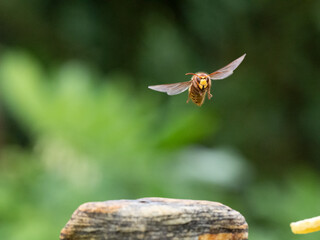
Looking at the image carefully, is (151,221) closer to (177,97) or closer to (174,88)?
(174,88)

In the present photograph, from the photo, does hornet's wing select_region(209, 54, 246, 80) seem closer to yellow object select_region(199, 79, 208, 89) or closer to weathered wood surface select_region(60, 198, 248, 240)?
yellow object select_region(199, 79, 208, 89)

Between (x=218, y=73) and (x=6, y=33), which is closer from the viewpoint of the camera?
(x=218, y=73)

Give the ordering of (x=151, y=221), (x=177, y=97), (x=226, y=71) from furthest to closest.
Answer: (x=177, y=97)
(x=226, y=71)
(x=151, y=221)

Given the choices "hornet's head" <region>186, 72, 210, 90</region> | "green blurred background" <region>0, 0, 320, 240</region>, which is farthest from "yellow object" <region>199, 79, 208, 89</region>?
"green blurred background" <region>0, 0, 320, 240</region>

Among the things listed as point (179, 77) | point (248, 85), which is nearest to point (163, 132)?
point (179, 77)

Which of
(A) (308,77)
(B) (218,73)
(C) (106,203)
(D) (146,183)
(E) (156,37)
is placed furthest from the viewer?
(A) (308,77)

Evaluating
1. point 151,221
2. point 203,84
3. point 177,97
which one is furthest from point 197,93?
point 177,97

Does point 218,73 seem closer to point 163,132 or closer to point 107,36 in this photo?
point 163,132
